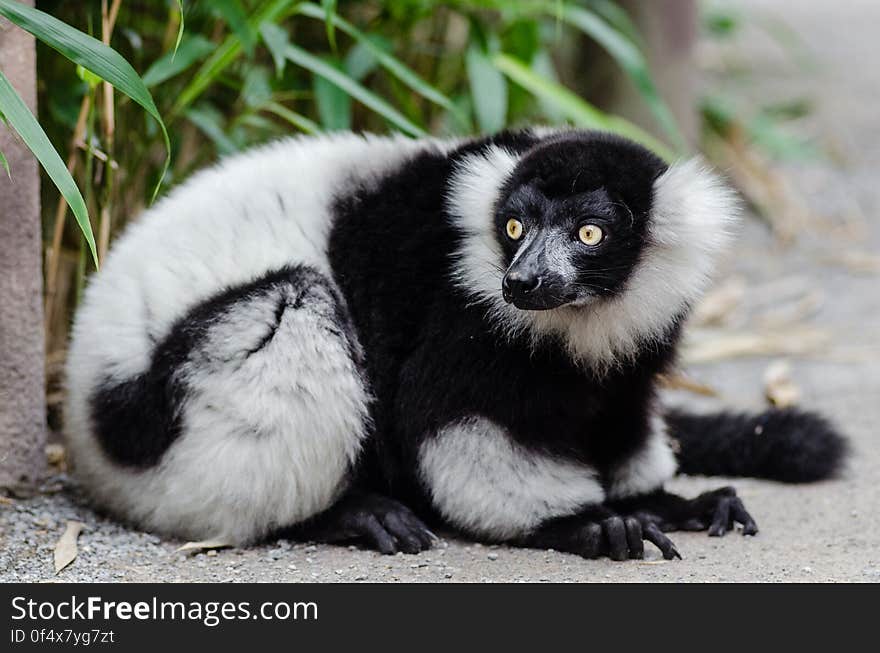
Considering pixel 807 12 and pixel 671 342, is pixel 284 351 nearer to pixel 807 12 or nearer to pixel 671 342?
pixel 671 342

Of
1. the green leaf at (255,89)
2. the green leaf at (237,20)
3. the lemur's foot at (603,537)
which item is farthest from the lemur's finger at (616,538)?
the green leaf at (255,89)

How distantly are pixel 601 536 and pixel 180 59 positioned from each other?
2401mm

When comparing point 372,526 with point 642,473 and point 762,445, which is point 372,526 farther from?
point 762,445

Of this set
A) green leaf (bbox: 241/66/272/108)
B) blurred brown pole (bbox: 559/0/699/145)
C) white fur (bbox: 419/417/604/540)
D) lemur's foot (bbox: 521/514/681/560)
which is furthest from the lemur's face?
blurred brown pole (bbox: 559/0/699/145)

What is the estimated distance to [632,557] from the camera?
3.89 meters

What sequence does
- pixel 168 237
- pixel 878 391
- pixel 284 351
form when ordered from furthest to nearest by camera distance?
pixel 878 391 → pixel 168 237 → pixel 284 351

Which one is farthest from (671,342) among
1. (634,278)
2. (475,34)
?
(475,34)

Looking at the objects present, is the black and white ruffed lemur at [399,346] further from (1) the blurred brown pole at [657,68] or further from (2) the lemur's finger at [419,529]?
(1) the blurred brown pole at [657,68]

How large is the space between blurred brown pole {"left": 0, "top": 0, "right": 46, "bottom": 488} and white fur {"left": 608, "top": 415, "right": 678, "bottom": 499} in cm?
206

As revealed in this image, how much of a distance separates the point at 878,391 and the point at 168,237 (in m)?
3.69

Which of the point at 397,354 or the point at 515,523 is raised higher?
the point at 397,354

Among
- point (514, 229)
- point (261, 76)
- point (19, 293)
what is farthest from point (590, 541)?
point (261, 76)

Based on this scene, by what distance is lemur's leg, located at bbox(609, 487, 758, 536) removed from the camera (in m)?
4.16

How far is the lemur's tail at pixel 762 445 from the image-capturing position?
474cm
